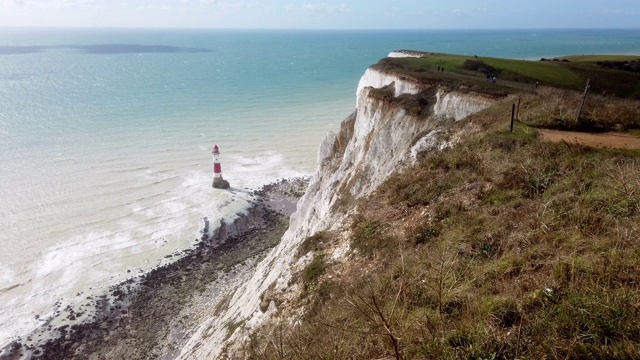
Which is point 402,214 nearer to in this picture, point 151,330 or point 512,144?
point 512,144

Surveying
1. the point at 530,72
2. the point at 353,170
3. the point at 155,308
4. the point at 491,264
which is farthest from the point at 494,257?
the point at 530,72

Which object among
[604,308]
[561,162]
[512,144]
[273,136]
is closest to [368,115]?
[512,144]

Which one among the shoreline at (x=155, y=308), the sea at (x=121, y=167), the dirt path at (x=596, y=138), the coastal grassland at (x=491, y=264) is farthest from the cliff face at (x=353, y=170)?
the sea at (x=121, y=167)

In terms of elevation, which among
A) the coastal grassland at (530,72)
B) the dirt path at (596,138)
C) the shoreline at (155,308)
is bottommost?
the shoreline at (155,308)

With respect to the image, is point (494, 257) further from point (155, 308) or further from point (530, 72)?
point (530, 72)

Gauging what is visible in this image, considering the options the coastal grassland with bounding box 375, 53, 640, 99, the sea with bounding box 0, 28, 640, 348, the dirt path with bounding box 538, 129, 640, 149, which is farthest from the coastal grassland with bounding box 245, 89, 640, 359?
the sea with bounding box 0, 28, 640, 348

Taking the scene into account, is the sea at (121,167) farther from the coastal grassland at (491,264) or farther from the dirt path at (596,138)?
the dirt path at (596,138)
